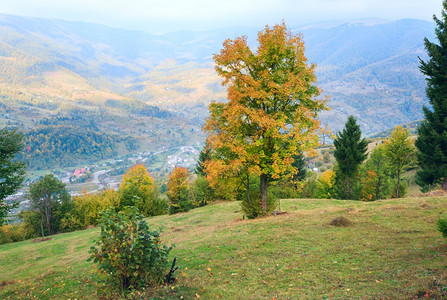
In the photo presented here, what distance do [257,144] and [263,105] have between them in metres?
3.45

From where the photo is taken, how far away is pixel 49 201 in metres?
49.7

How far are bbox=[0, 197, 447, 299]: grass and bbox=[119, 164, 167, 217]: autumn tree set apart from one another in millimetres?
37087

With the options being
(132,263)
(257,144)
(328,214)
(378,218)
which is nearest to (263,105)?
(257,144)

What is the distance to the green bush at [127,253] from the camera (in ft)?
28.2

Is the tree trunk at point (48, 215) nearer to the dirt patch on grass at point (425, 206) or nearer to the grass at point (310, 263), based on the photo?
the grass at point (310, 263)

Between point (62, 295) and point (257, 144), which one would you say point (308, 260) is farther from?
point (62, 295)

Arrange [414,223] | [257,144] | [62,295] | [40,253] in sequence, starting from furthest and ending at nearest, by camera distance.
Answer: [40,253]
[257,144]
[414,223]
[62,295]

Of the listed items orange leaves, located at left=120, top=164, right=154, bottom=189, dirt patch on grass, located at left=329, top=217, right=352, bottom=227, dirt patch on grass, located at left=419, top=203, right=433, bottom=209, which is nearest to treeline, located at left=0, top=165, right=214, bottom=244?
orange leaves, located at left=120, top=164, right=154, bottom=189

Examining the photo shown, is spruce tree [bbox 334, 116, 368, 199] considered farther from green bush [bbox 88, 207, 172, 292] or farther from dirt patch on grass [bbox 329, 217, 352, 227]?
green bush [bbox 88, 207, 172, 292]

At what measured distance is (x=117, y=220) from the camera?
9.16 metres

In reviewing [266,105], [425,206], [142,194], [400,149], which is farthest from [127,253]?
[142,194]

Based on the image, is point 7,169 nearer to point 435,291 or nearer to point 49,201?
point 435,291

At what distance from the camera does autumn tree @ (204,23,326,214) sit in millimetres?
18234

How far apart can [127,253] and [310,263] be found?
7.38 metres
